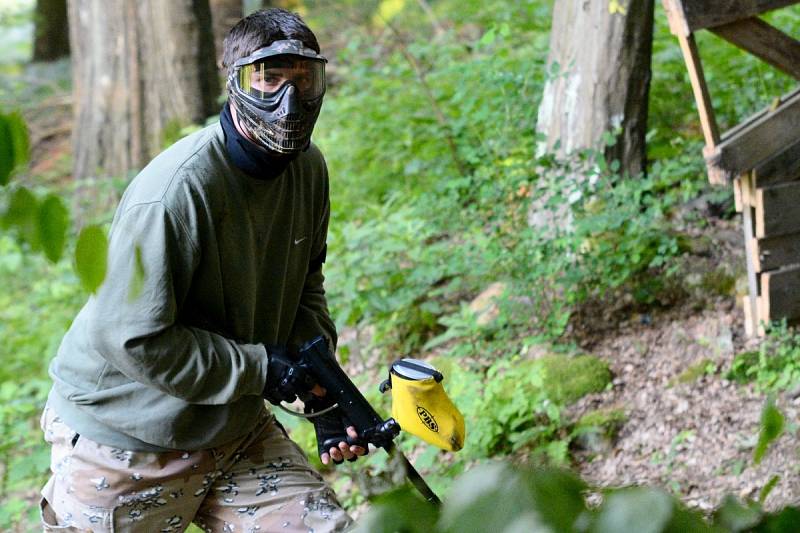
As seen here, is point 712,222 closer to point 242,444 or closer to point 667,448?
point 667,448

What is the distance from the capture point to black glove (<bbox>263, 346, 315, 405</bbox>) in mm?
2912

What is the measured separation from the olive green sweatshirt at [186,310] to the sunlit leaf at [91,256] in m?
1.61

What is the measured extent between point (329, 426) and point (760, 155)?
3307mm

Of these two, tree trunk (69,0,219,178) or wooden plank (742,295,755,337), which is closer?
wooden plank (742,295,755,337)

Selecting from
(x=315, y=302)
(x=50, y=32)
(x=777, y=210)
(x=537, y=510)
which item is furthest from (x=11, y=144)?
(x=50, y=32)

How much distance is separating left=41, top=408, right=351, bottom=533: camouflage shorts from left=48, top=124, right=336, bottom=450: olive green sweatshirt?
69 millimetres

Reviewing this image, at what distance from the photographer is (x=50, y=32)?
15438mm

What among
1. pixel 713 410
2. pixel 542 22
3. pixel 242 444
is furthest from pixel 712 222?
pixel 242 444

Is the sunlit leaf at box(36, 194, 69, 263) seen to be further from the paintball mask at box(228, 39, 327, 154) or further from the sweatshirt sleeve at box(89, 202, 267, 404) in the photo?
the paintball mask at box(228, 39, 327, 154)

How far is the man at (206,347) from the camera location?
2.76 metres

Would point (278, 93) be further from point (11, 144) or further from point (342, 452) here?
point (11, 144)

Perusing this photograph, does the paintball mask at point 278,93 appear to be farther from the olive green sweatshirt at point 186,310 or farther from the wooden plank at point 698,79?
the wooden plank at point 698,79

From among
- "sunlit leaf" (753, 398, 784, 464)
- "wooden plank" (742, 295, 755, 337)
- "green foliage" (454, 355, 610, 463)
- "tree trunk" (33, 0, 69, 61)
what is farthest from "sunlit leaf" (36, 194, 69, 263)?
"tree trunk" (33, 0, 69, 61)

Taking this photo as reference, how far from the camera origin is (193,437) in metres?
2.97
